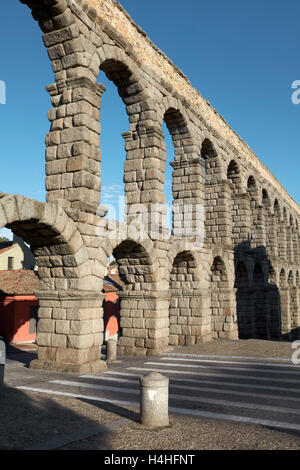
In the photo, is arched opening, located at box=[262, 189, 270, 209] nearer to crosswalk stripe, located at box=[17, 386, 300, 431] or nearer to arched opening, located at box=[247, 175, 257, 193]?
arched opening, located at box=[247, 175, 257, 193]

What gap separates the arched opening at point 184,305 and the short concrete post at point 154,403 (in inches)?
390

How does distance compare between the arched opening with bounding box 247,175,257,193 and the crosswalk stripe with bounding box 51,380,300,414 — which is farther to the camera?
the arched opening with bounding box 247,175,257,193

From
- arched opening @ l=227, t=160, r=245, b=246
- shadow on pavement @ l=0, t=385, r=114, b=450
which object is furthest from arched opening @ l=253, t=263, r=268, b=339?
shadow on pavement @ l=0, t=385, r=114, b=450

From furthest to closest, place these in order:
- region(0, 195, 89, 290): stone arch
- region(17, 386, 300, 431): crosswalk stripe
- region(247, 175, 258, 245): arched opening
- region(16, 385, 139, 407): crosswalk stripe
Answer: region(247, 175, 258, 245): arched opening < region(0, 195, 89, 290): stone arch < region(16, 385, 139, 407): crosswalk stripe < region(17, 386, 300, 431): crosswalk stripe

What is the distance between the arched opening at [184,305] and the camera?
15.4m

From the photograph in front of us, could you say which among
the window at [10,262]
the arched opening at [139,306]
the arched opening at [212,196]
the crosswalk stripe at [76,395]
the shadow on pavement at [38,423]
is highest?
the arched opening at [212,196]

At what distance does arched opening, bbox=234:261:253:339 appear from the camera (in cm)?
2128

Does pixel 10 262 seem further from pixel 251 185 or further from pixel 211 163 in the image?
pixel 211 163

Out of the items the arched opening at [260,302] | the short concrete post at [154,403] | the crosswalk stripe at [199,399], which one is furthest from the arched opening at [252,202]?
the short concrete post at [154,403]

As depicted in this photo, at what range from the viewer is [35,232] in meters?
9.55

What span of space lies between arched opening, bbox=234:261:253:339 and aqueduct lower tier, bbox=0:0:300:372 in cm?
5

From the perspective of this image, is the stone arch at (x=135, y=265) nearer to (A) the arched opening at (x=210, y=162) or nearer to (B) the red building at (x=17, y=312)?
(A) the arched opening at (x=210, y=162)

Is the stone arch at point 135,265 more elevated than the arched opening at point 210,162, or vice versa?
the arched opening at point 210,162

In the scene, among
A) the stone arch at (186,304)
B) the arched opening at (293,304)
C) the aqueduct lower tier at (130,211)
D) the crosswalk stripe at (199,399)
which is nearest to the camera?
the crosswalk stripe at (199,399)
